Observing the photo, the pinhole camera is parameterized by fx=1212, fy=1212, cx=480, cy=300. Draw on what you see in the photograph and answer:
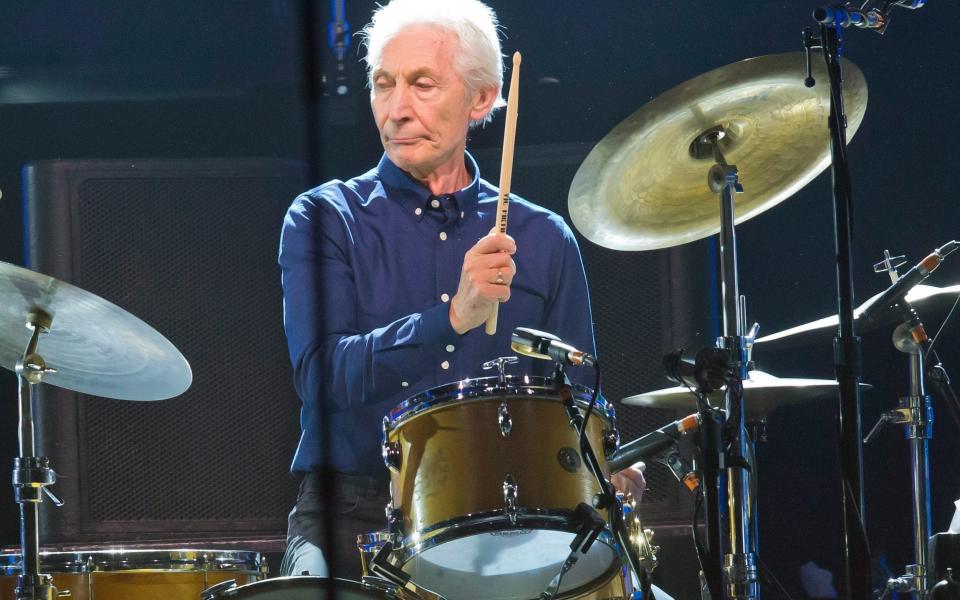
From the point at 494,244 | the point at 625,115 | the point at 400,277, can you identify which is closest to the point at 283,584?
the point at 494,244

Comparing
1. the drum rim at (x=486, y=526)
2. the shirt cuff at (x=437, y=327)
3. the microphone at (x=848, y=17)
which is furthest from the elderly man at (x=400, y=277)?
the microphone at (x=848, y=17)

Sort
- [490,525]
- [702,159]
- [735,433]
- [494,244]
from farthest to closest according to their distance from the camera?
[702,159], [494,244], [735,433], [490,525]

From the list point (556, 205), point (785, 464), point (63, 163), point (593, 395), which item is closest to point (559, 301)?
point (556, 205)

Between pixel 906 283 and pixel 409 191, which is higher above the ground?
pixel 409 191

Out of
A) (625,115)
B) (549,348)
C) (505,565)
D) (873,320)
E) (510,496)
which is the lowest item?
(505,565)

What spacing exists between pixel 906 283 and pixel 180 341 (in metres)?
1.97

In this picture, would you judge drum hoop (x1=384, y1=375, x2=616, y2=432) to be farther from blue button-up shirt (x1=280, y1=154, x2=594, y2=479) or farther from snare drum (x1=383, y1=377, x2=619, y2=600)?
blue button-up shirt (x1=280, y1=154, x2=594, y2=479)

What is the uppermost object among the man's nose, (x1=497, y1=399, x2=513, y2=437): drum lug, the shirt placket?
the man's nose

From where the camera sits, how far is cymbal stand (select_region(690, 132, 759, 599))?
7.46 ft

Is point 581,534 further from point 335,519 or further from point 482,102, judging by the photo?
point 482,102

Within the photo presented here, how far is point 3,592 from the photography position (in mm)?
2643

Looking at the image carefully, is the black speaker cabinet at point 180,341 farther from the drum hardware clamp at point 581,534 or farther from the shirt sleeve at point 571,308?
the drum hardware clamp at point 581,534

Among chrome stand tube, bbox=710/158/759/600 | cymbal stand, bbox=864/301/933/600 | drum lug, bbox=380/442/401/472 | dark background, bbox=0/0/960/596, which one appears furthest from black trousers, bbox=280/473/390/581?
cymbal stand, bbox=864/301/933/600

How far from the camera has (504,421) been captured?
223cm
